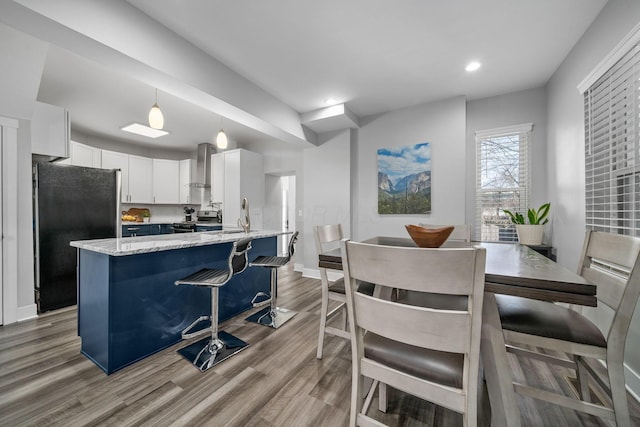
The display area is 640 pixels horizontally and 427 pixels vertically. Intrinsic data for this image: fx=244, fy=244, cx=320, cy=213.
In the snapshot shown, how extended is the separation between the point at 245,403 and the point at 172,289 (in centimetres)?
111

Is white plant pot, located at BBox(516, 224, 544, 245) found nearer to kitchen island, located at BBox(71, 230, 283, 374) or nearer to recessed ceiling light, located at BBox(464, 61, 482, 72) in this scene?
recessed ceiling light, located at BBox(464, 61, 482, 72)

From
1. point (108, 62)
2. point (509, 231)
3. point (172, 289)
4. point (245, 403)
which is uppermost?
point (108, 62)

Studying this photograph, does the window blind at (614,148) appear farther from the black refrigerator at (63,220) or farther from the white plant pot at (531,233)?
the black refrigerator at (63,220)

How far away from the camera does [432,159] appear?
346 cm

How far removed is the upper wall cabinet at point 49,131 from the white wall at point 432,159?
390 centimetres

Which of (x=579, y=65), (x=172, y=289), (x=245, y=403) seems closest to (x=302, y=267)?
(x=172, y=289)

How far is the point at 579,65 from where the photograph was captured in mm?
2258

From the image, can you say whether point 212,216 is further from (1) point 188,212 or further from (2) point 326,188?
(2) point 326,188

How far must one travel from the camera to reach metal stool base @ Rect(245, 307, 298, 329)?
2451 millimetres

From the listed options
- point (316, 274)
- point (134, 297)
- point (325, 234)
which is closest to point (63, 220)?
point (134, 297)

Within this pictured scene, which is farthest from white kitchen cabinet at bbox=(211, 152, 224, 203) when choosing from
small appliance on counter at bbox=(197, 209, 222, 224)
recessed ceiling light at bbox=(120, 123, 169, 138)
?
recessed ceiling light at bbox=(120, 123, 169, 138)

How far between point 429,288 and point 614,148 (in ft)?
7.26

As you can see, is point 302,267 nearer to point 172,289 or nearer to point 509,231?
point 172,289

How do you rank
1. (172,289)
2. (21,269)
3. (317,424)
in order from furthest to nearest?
1. (21,269)
2. (172,289)
3. (317,424)
